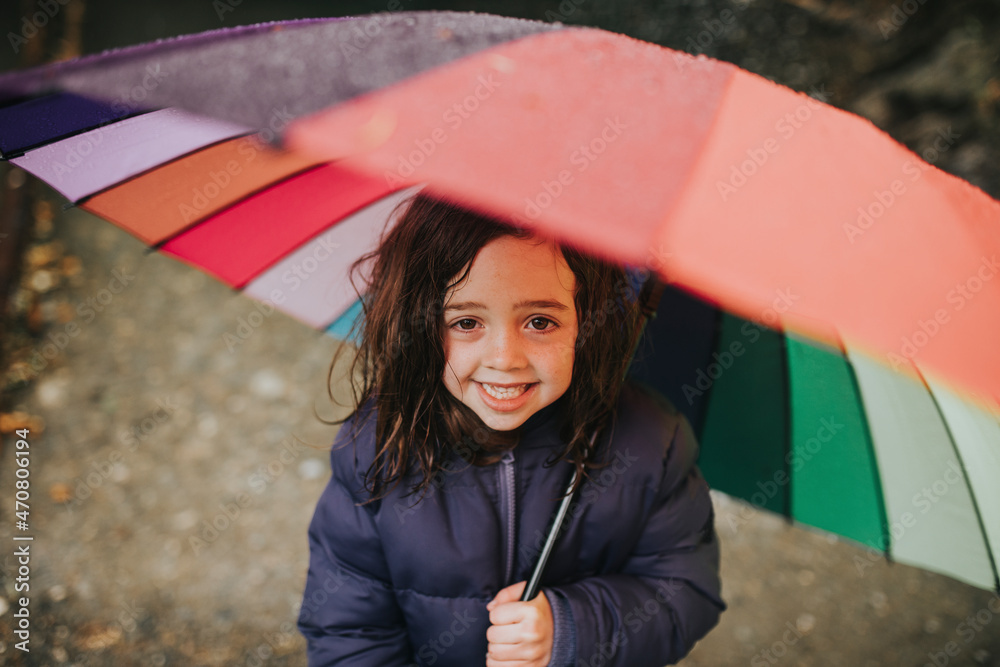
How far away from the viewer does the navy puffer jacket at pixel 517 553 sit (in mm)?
1374

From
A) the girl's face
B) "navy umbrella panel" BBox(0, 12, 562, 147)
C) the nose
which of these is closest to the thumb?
the girl's face

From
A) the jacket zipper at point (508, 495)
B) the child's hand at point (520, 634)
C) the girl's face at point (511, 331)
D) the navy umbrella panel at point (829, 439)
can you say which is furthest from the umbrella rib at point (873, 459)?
the child's hand at point (520, 634)

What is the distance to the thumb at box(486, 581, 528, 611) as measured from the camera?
1.39 m

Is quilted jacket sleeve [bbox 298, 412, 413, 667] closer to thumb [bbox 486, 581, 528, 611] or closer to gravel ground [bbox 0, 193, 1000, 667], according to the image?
thumb [bbox 486, 581, 528, 611]

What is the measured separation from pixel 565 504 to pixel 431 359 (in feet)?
1.42

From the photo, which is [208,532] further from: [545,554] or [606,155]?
[606,155]

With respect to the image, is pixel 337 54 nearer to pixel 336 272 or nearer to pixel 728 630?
pixel 336 272

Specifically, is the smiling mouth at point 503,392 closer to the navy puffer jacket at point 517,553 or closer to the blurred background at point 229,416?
the navy puffer jacket at point 517,553

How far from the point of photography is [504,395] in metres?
1.21

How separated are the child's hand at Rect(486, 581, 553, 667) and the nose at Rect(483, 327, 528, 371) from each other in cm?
55

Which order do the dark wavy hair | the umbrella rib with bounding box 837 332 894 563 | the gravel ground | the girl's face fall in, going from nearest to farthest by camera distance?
1. the girl's face
2. the dark wavy hair
3. the umbrella rib with bounding box 837 332 894 563
4. the gravel ground

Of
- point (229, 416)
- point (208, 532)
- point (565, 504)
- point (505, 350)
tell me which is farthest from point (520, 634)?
point (229, 416)

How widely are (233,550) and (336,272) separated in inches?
64.8

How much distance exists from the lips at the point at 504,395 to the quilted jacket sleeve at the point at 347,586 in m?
0.34
